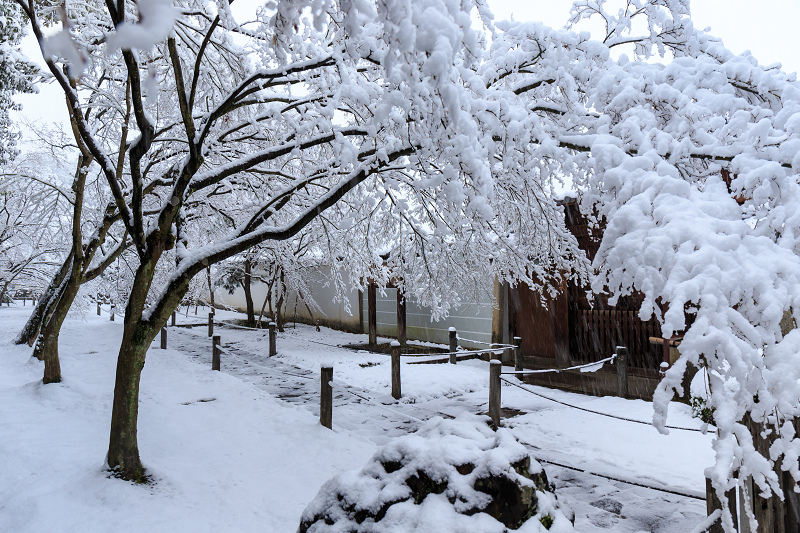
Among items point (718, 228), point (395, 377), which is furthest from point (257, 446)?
point (718, 228)

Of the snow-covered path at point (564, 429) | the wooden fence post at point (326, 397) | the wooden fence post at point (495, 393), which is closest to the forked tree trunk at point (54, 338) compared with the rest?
the snow-covered path at point (564, 429)

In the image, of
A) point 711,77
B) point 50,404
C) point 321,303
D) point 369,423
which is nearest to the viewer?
point 711,77

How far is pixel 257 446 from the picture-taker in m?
6.01

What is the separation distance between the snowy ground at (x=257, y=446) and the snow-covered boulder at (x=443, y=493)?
0.88 meters

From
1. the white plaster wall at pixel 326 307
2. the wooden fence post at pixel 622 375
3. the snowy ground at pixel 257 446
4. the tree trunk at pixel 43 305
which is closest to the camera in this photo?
the snowy ground at pixel 257 446

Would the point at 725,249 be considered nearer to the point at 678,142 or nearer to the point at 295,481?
the point at 678,142

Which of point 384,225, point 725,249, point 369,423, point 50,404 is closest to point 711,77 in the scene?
point 725,249

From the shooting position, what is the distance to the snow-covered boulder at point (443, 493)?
2598 mm

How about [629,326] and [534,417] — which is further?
[629,326]

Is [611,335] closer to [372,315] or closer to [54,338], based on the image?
[372,315]

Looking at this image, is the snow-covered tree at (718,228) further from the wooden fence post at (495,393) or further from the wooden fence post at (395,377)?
the wooden fence post at (395,377)

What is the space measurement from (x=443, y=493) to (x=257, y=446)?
405 centimetres

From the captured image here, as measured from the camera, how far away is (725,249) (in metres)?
2.20

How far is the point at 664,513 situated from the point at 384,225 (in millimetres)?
5211
